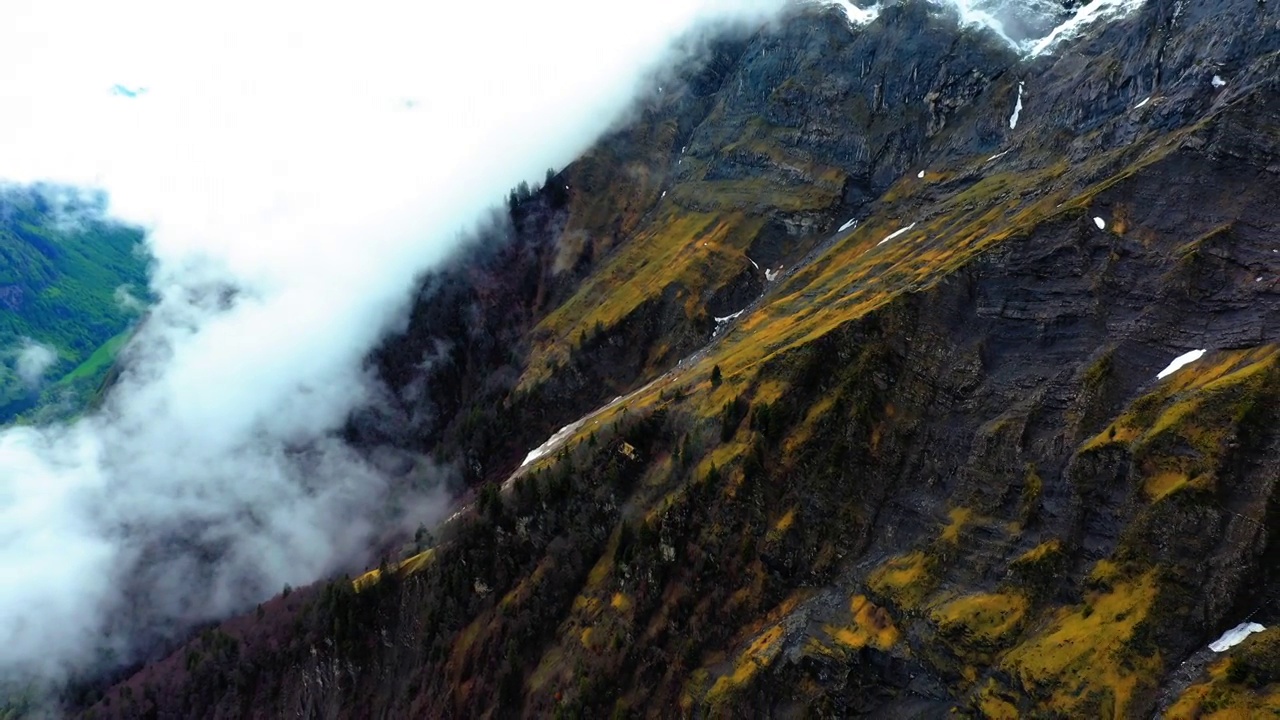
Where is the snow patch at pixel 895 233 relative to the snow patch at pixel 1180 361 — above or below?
above

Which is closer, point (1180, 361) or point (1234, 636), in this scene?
point (1234, 636)

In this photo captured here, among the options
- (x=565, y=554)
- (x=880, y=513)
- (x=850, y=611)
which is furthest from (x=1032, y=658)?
(x=565, y=554)

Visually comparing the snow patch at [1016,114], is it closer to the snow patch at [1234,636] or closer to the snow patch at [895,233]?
the snow patch at [895,233]

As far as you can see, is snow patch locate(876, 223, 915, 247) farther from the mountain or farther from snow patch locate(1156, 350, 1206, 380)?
snow patch locate(1156, 350, 1206, 380)

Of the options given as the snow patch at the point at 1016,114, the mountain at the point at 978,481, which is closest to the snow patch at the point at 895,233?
the mountain at the point at 978,481

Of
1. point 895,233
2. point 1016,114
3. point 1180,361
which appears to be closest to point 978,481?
point 1180,361

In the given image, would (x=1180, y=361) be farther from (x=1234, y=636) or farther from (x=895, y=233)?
(x=895, y=233)
